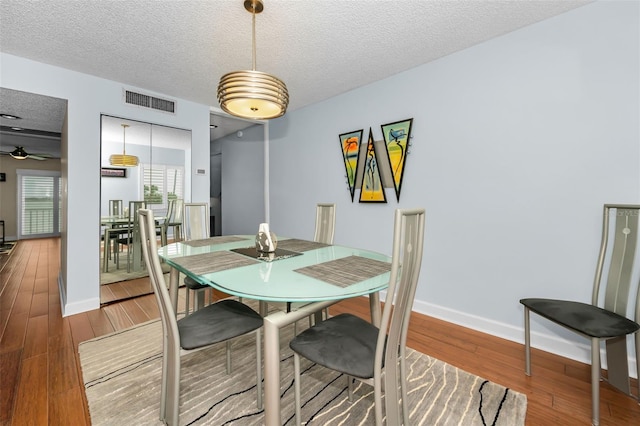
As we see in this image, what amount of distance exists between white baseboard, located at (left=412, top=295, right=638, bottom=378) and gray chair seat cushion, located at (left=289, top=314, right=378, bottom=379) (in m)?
1.54

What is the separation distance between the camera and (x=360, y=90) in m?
3.24

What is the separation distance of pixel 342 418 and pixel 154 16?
2.82 m

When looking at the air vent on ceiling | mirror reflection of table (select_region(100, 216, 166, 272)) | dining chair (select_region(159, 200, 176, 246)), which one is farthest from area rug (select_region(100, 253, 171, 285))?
the air vent on ceiling

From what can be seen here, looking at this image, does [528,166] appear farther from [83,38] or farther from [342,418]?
[83,38]

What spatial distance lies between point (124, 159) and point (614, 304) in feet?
14.5

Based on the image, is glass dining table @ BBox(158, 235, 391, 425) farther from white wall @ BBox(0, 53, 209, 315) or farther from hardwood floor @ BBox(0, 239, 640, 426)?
white wall @ BBox(0, 53, 209, 315)

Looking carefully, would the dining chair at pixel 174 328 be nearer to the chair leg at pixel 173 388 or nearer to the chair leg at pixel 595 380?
the chair leg at pixel 173 388

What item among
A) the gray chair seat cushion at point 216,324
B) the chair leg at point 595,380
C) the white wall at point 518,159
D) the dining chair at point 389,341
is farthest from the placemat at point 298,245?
the chair leg at point 595,380

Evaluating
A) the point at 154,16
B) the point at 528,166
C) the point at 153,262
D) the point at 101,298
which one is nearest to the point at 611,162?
the point at 528,166

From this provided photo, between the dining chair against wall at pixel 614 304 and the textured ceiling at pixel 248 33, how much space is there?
1.54 meters

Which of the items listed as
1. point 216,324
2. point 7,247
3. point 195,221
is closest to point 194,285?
point 195,221

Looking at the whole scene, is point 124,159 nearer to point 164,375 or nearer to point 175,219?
point 175,219

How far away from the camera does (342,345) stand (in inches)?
48.4

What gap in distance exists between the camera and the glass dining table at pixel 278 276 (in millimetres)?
1115
